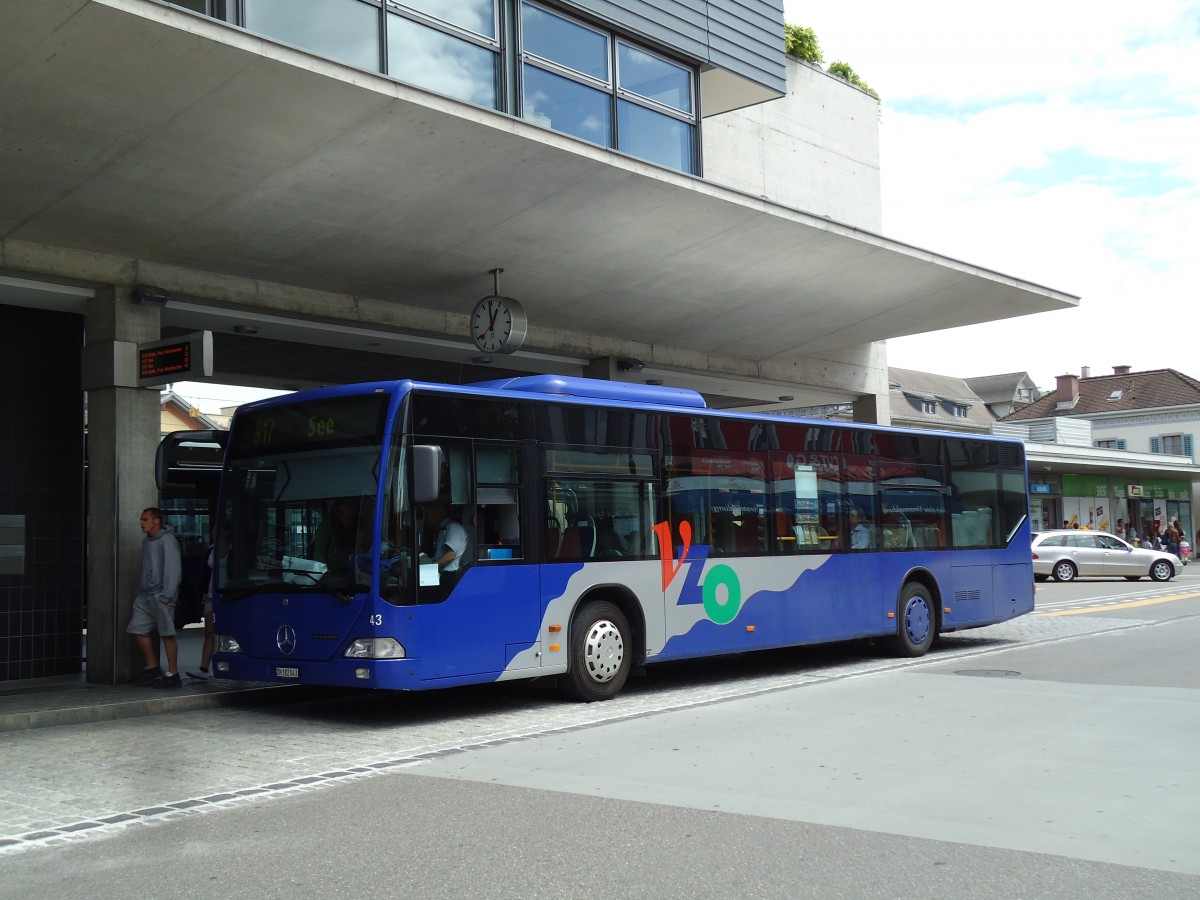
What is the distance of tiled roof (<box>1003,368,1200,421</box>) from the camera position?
78062 mm

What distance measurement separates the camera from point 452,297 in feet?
53.1

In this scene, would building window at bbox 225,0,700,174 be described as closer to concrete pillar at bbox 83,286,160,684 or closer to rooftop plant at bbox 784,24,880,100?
concrete pillar at bbox 83,286,160,684

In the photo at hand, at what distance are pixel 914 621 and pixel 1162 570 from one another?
24100 mm

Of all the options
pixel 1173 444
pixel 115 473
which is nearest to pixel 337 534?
pixel 115 473

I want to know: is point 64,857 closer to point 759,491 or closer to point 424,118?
point 424,118

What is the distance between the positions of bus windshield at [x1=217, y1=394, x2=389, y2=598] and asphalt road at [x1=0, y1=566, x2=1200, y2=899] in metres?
1.34

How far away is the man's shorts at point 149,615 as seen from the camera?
12477 millimetres

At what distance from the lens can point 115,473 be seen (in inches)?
506

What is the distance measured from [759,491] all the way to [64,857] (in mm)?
8685

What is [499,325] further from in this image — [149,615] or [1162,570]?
[1162,570]

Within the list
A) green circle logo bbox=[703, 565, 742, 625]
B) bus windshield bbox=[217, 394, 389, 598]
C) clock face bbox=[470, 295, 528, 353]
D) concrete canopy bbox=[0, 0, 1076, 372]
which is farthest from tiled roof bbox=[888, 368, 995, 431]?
bus windshield bbox=[217, 394, 389, 598]

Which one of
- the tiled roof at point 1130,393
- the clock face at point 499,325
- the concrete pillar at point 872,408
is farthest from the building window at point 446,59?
the tiled roof at point 1130,393

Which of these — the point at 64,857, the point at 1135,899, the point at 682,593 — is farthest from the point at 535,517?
the point at 1135,899

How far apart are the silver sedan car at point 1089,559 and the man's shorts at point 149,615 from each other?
93.3 feet
